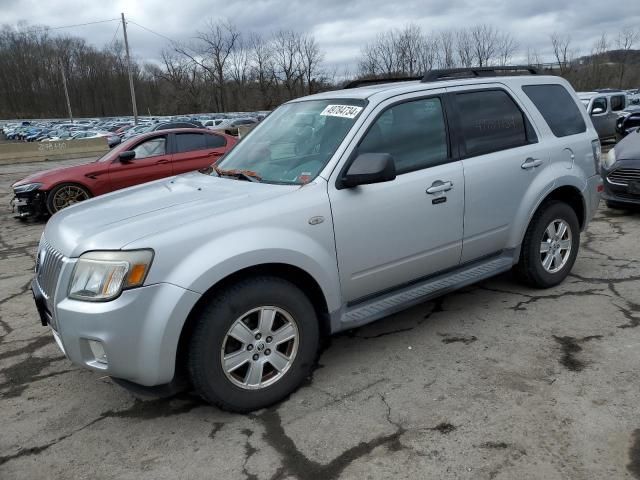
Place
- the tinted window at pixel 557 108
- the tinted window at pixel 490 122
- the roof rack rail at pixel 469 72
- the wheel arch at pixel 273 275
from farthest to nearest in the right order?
1. the tinted window at pixel 557 108
2. the roof rack rail at pixel 469 72
3. the tinted window at pixel 490 122
4. the wheel arch at pixel 273 275

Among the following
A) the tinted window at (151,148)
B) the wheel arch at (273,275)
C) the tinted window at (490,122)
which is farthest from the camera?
the tinted window at (151,148)

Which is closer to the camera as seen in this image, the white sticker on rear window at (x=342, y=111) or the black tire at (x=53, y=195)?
the white sticker on rear window at (x=342, y=111)

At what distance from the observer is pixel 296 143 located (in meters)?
3.65

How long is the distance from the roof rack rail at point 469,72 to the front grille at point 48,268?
9.24 ft

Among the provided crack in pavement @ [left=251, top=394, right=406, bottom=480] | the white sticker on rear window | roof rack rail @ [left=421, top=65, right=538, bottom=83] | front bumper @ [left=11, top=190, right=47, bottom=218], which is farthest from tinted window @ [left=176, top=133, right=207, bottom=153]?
crack in pavement @ [left=251, top=394, right=406, bottom=480]

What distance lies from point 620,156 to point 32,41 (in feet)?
369

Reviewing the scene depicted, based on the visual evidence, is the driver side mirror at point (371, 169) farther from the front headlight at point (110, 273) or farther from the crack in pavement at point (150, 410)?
the crack in pavement at point (150, 410)

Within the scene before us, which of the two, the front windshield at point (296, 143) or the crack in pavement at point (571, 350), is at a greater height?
the front windshield at point (296, 143)

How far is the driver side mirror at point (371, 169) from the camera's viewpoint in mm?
3053

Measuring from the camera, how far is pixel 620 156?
720 cm

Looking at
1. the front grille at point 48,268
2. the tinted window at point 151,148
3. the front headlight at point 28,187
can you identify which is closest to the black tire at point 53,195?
the front headlight at point 28,187

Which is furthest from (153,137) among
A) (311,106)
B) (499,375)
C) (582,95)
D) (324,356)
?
(582,95)

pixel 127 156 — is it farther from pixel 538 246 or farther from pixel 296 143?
pixel 538 246

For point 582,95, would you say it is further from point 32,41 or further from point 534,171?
point 32,41
